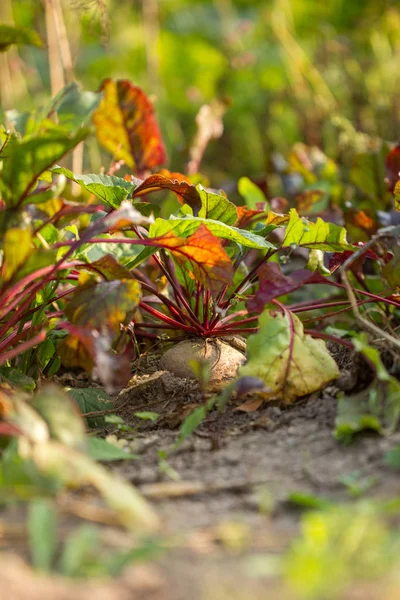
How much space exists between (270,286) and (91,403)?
0.50 m

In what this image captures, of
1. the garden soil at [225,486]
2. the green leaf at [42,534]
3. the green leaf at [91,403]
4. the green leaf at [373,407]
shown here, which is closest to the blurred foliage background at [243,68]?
the green leaf at [91,403]

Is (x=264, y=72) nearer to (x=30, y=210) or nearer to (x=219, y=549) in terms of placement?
(x=30, y=210)

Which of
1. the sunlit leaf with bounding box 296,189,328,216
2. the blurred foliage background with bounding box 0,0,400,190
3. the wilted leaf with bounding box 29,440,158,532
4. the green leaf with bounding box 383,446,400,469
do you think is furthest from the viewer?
the blurred foliage background with bounding box 0,0,400,190

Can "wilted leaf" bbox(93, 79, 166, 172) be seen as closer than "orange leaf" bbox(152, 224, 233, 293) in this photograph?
No

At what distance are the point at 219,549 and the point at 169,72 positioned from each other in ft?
18.7

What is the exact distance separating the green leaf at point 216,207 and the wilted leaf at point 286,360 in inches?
11.8

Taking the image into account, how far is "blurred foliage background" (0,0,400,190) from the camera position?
4.24 m

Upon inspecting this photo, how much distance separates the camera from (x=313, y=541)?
2.86ft

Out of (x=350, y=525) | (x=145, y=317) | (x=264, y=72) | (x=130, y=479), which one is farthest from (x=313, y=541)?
(x=264, y=72)

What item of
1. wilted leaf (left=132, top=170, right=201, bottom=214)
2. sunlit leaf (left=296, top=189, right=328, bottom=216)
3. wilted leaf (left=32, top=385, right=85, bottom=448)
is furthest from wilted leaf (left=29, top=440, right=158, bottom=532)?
sunlit leaf (left=296, top=189, right=328, bottom=216)

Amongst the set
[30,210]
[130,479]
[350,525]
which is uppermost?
[30,210]

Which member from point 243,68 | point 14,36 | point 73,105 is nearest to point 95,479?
point 73,105

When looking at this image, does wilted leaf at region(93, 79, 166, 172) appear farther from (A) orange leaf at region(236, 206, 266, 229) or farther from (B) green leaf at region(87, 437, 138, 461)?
(B) green leaf at region(87, 437, 138, 461)

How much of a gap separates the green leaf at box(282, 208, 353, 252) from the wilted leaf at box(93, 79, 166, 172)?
2.45ft
